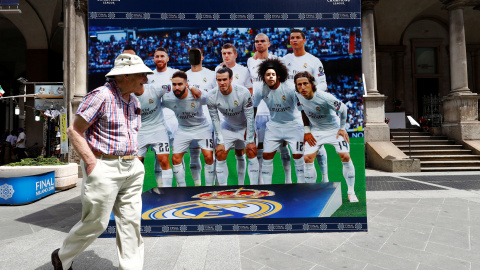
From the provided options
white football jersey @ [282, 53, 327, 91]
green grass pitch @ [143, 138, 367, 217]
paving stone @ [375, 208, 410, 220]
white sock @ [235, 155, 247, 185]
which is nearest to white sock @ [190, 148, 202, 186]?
green grass pitch @ [143, 138, 367, 217]

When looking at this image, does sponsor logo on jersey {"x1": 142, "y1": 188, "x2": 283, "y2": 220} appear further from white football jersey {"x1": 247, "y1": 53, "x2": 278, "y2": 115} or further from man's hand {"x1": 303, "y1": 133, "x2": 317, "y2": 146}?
white football jersey {"x1": 247, "y1": 53, "x2": 278, "y2": 115}

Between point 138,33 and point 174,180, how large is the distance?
1.88 meters

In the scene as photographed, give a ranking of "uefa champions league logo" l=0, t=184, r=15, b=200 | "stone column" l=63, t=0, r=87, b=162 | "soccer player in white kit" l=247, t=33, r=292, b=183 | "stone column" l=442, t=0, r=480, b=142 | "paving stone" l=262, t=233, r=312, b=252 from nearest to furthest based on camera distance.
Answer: "paving stone" l=262, t=233, r=312, b=252
"soccer player in white kit" l=247, t=33, r=292, b=183
"uefa champions league logo" l=0, t=184, r=15, b=200
"stone column" l=63, t=0, r=87, b=162
"stone column" l=442, t=0, r=480, b=142

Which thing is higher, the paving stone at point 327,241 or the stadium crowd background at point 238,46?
the stadium crowd background at point 238,46

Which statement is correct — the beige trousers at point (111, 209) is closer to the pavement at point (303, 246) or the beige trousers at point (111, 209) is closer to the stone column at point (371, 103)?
the pavement at point (303, 246)

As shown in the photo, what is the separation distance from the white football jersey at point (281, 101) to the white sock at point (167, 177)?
1386mm

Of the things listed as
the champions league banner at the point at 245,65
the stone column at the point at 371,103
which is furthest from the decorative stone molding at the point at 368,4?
the champions league banner at the point at 245,65

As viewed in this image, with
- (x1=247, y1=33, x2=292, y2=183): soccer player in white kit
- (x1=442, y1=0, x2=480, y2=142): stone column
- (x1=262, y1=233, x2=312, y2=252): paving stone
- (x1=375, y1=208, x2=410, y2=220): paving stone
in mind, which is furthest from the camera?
(x1=442, y1=0, x2=480, y2=142): stone column

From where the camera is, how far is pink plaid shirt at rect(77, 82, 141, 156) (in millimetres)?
2373

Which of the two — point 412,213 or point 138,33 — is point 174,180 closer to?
point 138,33

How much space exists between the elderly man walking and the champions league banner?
1.30 metres

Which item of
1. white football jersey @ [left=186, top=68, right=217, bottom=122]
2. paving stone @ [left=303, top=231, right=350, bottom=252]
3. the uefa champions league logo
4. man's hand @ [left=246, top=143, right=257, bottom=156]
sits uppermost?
white football jersey @ [left=186, top=68, right=217, bottom=122]

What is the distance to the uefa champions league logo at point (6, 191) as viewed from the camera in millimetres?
6629

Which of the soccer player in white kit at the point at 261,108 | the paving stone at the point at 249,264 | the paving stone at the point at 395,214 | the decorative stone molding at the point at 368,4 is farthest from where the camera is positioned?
the decorative stone molding at the point at 368,4
